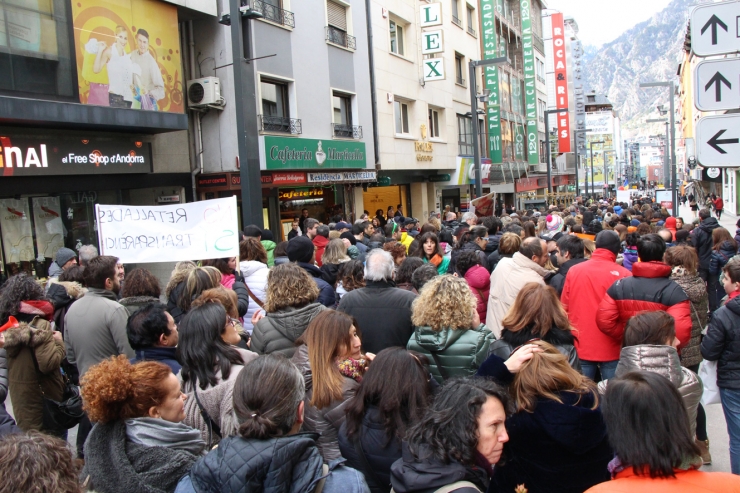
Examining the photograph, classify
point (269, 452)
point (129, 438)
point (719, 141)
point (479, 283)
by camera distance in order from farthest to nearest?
point (479, 283), point (719, 141), point (129, 438), point (269, 452)

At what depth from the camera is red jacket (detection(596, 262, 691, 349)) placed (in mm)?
4797

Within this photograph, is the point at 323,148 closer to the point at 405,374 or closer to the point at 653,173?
the point at 405,374

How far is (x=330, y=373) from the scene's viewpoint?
135 inches

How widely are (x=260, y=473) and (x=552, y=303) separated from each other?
2.35 m

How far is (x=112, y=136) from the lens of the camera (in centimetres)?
1166

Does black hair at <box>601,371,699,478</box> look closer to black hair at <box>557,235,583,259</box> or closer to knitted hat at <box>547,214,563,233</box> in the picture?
black hair at <box>557,235,583,259</box>

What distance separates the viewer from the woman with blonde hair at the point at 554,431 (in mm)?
2848

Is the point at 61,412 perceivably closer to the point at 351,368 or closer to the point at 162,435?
the point at 162,435

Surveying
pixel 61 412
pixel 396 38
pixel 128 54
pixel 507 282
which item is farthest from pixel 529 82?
pixel 61 412

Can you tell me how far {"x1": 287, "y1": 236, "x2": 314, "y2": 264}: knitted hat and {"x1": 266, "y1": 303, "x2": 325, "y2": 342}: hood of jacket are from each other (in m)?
1.94

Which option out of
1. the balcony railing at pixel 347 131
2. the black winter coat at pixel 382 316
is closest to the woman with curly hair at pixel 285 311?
the black winter coat at pixel 382 316

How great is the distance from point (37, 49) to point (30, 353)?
7.54 m

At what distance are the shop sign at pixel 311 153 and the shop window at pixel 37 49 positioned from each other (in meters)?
4.69

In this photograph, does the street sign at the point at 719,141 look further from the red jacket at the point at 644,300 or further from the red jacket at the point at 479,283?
the red jacket at the point at 479,283
